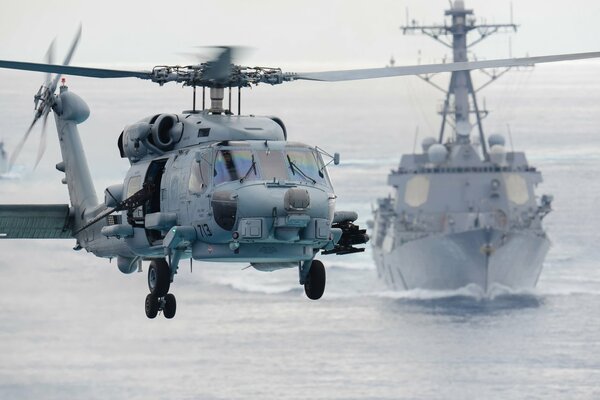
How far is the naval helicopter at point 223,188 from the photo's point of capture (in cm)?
3491

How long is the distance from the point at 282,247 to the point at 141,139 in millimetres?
4466

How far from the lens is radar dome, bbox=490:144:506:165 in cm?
15862

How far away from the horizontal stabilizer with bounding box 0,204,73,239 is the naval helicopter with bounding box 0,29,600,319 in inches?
116

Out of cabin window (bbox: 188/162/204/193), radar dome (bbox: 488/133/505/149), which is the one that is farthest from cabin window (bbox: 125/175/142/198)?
radar dome (bbox: 488/133/505/149)

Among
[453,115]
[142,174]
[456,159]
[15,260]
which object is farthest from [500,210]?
[142,174]

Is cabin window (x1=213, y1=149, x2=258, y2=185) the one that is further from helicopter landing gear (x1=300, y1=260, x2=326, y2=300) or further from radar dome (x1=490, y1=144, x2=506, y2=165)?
radar dome (x1=490, y1=144, x2=506, y2=165)

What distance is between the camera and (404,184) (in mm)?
166750

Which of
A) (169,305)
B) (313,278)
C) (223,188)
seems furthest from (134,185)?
(313,278)

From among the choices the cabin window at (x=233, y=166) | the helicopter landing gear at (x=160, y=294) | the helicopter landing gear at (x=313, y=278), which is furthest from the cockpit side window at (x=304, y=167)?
the helicopter landing gear at (x=160, y=294)

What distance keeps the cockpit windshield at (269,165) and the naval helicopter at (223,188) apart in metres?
0.02

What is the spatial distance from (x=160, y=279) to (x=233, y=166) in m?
Result: 2.89

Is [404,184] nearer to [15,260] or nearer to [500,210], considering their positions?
[500,210]

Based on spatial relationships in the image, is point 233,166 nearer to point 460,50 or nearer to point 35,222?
point 35,222

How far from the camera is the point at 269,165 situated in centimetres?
3562
